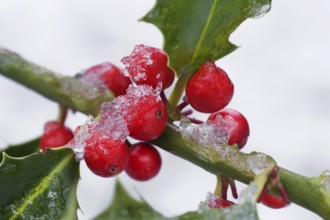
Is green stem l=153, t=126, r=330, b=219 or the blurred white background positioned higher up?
green stem l=153, t=126, r=330, b=219

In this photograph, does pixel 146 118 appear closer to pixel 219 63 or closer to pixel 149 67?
pixel 149 67

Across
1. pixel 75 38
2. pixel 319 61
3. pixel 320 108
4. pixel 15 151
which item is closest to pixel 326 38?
pixel 319 61

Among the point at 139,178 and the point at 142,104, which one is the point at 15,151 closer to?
the point at 139,178

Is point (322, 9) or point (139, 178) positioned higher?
point (139, 178)

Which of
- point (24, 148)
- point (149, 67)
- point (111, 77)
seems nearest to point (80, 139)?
point (149, 67)

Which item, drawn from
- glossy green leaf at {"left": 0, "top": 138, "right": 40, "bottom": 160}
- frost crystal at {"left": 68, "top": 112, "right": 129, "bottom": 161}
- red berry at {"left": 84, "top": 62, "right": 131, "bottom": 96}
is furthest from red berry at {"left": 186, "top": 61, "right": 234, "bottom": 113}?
glossy green leaf at {"left": 0, "top": 138, "right": 40, "bottom": 160}

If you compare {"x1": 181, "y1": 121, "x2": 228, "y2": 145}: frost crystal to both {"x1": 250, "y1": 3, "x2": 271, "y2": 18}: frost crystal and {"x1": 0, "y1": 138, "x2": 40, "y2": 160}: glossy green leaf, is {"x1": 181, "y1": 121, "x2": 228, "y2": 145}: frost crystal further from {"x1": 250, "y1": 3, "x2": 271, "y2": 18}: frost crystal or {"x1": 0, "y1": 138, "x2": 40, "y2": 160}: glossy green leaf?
{"x1": 0, "y1": 138, "x2": 40, "y2": 160}: glossy green leaf

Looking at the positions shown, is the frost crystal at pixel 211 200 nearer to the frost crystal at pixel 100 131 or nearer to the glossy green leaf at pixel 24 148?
the frost crystal at pixel 100 131
